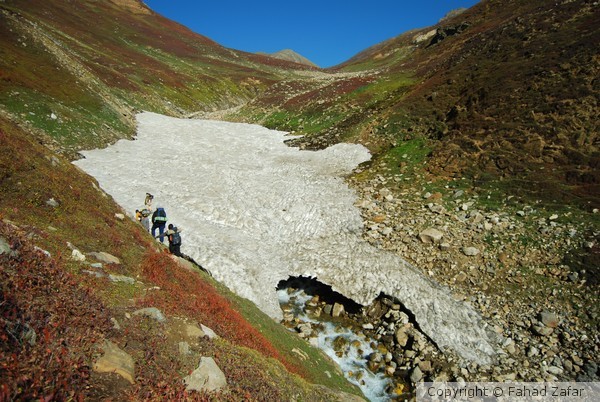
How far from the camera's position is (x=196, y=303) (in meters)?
13.3

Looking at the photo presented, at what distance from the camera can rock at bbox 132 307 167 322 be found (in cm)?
984

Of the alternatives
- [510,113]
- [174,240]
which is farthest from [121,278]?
[510,113]

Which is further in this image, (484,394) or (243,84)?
(243,84)

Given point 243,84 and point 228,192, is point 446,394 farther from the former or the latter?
point 243,84

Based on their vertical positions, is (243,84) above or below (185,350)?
above

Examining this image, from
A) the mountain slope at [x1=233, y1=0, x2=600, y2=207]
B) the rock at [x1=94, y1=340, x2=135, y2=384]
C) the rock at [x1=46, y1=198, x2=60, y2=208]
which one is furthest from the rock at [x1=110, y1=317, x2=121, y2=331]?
the mountain slope at [x1=233, y1=0, x2=600, y2=207]

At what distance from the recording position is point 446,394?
51.4 ft

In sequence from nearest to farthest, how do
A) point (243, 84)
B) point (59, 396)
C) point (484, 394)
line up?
point (59, 396)
point (484, 394)
point (243, 84)

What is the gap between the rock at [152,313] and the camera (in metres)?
9.84

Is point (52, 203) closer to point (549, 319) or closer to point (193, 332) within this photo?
point (193, 332)

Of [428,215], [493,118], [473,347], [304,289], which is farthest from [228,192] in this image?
[493,118]

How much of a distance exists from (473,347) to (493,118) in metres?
23.3

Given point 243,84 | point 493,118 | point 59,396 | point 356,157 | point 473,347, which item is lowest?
point 59,396

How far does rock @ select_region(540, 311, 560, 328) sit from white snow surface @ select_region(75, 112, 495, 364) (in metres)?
2.80
